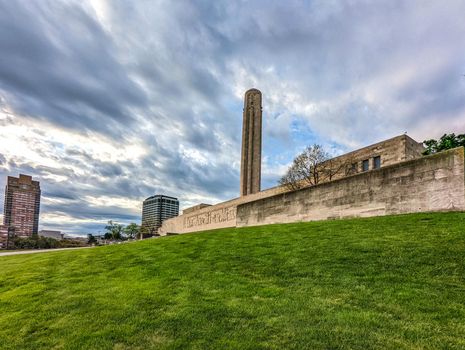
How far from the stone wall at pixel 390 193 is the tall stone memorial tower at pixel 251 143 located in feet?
142

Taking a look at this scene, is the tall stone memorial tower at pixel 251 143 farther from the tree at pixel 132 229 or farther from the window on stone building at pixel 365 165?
the tree at pixel 132 229

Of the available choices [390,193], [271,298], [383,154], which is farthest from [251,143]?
[271,298]

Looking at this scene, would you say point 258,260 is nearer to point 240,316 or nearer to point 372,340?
point 240,316

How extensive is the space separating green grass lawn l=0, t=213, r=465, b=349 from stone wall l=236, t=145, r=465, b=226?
4.90 feet

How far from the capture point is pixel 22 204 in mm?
141000

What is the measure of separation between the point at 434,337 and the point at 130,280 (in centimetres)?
Result: 641

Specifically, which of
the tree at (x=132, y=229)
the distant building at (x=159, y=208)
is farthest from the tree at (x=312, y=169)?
the distant building at (x=159, y=208)

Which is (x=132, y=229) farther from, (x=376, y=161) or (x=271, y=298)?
(x=271, y=298)

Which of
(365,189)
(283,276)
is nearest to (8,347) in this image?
(283,276)

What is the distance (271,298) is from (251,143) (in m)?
57.3

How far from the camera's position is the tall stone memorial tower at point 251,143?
61.0 metres

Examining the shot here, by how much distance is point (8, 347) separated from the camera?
4543mm

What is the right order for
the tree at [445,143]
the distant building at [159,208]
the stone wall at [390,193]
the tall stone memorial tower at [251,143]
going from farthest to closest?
the distant building at [159,208] → the tall stone memorial tower at [251,143] → the tree at [445,143] → the stone wall at [390,193]

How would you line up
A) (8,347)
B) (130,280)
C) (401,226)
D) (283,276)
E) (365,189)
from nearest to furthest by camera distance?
(8,347) → (283,276) → (130,280) → (401,226) → (365,189)
